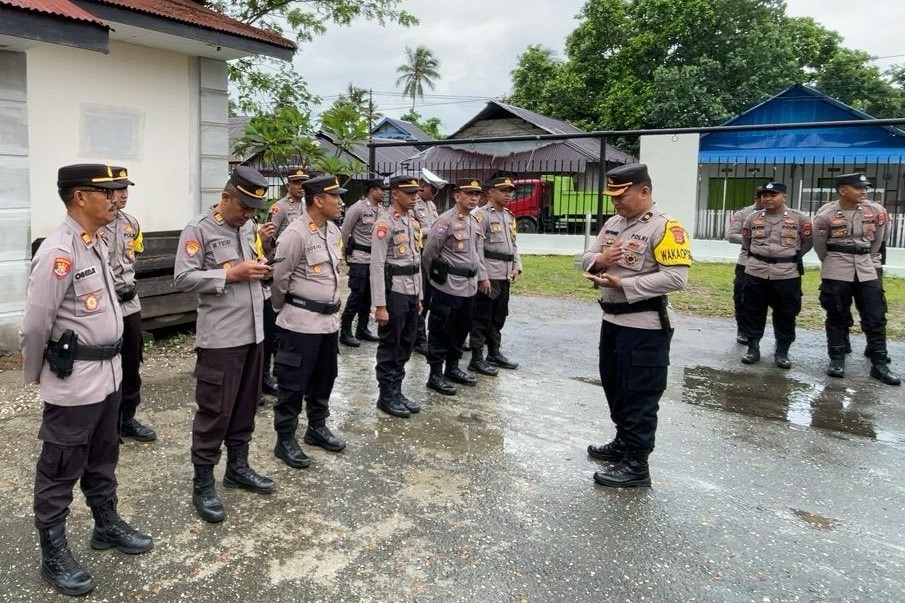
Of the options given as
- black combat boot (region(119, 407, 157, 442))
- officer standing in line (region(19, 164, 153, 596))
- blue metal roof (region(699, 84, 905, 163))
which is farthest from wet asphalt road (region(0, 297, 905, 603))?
blue metal roof (region(699, 84, 905, 163))

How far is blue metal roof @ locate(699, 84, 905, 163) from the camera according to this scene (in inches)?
808

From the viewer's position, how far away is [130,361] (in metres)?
4.23

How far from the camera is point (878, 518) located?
349 cm

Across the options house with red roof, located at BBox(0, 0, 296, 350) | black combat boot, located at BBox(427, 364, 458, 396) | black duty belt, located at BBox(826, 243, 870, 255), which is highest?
house with red roof, located at BBox(0, 0, 296, 350)

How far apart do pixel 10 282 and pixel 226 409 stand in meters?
3.82

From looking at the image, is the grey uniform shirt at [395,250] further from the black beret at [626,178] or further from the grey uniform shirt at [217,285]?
the black beret at [626,178]

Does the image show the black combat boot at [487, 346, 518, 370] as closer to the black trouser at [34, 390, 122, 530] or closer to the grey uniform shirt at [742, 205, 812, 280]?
the grey uniform shirt at [742, 205, 812, 280]

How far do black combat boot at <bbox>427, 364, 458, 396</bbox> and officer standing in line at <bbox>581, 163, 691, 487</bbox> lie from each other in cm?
186

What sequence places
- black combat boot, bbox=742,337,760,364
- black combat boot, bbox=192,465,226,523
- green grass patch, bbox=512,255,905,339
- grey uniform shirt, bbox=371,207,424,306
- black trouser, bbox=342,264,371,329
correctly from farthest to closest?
1. green grass patch, bbox=512,255,905,339
2. black trouser, bbox=342,264,371,329
3. black combat boot, bbox=742,337,760,364
4. grey uniform shirt, bbox=371,207,424,306
5. black combat boot, bbox=192,465,226,523

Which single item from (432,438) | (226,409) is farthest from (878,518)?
(226,409)

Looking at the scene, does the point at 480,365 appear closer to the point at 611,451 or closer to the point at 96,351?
the point at 611,451

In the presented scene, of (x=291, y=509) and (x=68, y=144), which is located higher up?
(x=68, y=144)

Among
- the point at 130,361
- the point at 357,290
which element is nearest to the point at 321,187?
the point at 130,361

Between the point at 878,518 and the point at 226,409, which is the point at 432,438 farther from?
the point at 878,518
